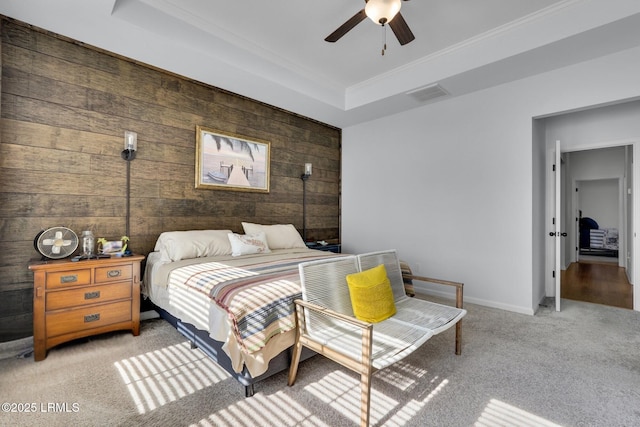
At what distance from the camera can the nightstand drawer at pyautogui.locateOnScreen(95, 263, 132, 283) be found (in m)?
2.60

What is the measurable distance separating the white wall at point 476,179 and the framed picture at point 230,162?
181 centimetres

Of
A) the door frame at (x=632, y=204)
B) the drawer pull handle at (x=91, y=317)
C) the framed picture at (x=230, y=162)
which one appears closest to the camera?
the drawer pull handle at (x=91, y=317)

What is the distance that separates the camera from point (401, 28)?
94.2 inches

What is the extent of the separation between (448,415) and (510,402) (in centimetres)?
45

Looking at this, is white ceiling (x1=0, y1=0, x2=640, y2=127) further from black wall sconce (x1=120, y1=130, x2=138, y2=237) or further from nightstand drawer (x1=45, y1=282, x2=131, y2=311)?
nightstand drawer (x1=45, y1=282, x2=131, y2=311)

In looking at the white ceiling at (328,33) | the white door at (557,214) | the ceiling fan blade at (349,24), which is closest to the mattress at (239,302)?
the ceiling fan blade at (349,24)

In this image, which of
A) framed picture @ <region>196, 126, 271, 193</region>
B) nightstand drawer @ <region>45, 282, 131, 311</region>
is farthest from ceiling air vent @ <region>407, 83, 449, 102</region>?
nightstand drawer @ <region>45, 282, 131, 311</region>

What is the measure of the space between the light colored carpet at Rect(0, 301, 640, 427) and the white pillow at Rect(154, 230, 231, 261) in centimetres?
78

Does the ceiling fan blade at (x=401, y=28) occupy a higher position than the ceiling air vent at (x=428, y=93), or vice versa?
the ceiling air vent at (x=428, y=93)

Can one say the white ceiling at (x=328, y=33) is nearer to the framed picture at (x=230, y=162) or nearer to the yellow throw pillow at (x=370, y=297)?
the framed picture at (x=230, y=162)

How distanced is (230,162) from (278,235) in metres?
1.14

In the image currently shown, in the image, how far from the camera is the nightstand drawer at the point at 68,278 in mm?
2381

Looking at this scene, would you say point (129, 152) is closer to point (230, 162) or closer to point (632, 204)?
point (230, 162)

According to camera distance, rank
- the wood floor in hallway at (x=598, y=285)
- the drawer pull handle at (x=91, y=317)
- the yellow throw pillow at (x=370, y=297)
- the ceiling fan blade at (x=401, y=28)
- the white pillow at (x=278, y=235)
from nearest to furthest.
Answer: the yellow throw pillow at (x=370, y=297) < the ceiling fan blade at (x=401, y=28) < the drawer pull handle at (x=91, y=317) < the white pillow at (x=278, y=235) < the wood floor in hallway at (x=598, y=285)
